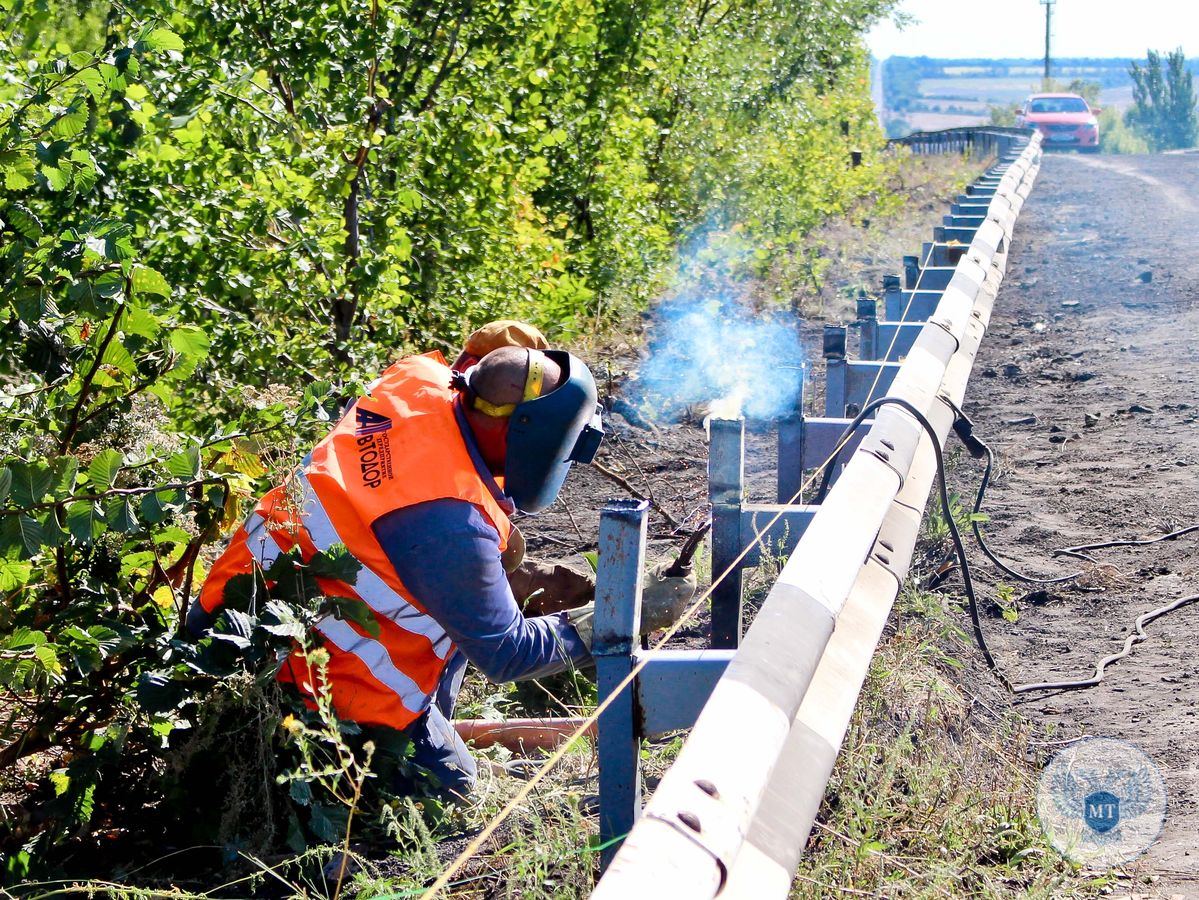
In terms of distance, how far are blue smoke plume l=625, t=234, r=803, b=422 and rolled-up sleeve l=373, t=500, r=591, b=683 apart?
8.85 ft

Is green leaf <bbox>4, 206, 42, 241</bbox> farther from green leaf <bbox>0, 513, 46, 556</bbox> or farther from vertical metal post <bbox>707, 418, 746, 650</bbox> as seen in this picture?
vertical metal post <bbox>707, 418, 746, 650</bbox>

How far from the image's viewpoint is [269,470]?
374 cm

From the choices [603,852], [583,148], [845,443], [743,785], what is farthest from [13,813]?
[583,148]

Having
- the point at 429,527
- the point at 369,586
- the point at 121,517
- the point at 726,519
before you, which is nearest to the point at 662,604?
the point at 726,519

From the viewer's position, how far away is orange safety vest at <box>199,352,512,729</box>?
341cm

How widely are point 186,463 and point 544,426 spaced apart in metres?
0.90

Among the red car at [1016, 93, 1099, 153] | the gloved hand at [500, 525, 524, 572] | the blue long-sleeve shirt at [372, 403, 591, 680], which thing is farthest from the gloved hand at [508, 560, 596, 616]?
the red car at [1016, 93, 1099, 153]

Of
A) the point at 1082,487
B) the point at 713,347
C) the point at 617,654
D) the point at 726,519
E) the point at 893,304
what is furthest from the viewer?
the point at 713,347

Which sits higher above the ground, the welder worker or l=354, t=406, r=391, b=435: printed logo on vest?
l=354, t=406, r=391, b=435: printed logo on vest

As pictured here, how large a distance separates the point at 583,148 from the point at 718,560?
6.12 meters

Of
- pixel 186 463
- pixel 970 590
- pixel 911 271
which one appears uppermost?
pixel 911 271

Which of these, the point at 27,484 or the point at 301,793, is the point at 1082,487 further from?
the point at 27,484

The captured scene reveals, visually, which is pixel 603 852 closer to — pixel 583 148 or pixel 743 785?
pixel 743 785

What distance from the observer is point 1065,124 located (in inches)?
1487
